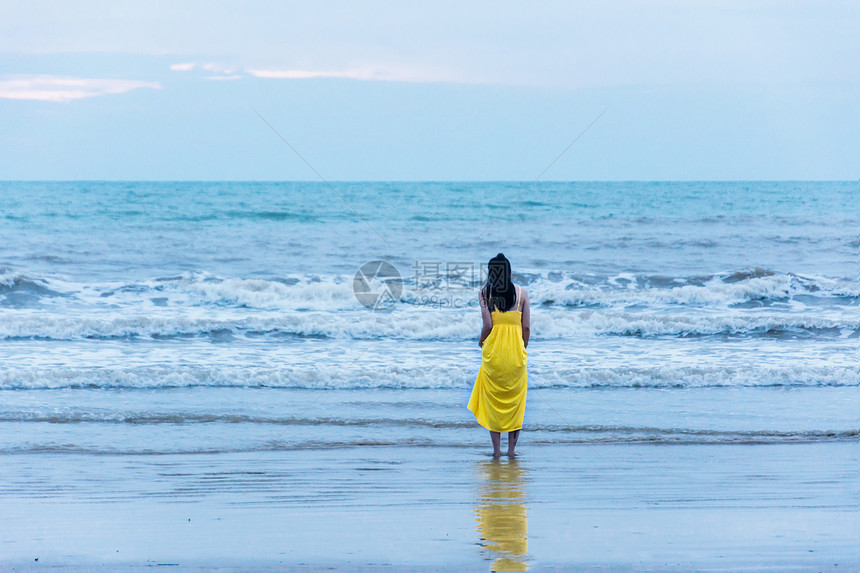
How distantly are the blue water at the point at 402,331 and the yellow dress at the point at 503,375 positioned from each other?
0.60 m

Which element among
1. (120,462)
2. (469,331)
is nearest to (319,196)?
(469,331)

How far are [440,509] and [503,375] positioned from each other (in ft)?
4.55

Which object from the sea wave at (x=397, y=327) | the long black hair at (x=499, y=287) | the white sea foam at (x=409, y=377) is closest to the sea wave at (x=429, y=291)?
the sea wave at (x=397, y=327)

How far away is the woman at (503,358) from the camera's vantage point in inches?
207

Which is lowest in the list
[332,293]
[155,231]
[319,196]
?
[332,293]

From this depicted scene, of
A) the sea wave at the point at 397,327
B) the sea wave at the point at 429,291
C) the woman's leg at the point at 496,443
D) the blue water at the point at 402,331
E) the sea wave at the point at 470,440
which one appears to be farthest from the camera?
the sea wave at the point at 429,291

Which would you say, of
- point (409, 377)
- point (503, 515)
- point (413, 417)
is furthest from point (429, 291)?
point (503, 515)

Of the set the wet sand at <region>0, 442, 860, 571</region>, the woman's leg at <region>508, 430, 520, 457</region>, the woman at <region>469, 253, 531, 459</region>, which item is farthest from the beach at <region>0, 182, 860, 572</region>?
the woman at <region>469, 253, 531, 459</region>

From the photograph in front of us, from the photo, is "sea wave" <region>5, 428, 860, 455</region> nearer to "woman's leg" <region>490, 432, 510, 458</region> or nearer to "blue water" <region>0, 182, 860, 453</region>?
"blue water" <region>0, 182, 860, 453</region>

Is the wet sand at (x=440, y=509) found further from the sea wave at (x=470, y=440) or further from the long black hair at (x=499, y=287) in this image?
the long black hair at (x=499, y=287)

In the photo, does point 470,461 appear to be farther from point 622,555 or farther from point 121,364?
point 121,364

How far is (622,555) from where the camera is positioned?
11.4 feet

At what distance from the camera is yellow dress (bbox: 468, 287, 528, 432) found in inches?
207

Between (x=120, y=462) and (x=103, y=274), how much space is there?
455 inches
